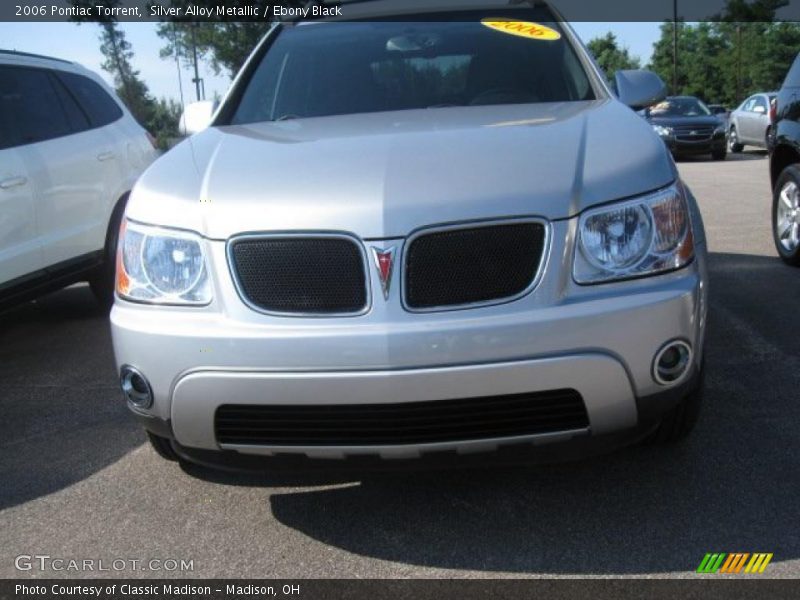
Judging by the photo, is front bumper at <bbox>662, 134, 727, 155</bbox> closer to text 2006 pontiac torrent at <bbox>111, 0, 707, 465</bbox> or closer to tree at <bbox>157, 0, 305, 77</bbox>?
tree at <bbox>157, 0, 305, 77</bbox>

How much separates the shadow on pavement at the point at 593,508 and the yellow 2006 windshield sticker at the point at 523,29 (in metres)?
1.87

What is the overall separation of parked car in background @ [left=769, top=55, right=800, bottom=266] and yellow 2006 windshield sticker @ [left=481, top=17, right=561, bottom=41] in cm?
302

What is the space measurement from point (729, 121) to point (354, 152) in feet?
71.3

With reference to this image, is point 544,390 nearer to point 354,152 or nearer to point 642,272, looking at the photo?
point 642,272

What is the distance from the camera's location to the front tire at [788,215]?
6.66m

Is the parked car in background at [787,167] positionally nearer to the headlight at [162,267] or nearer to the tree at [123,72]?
the headlight at [162,267]

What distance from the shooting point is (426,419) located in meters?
2.56

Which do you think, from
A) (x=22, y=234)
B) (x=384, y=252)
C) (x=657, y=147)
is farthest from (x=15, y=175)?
(x=657, y=147)

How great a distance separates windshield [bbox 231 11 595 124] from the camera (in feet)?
12.9

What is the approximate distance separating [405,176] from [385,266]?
12.1 inches

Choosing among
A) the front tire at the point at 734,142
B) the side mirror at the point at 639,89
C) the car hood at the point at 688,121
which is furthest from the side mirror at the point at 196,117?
the front tire at the point at 734,142

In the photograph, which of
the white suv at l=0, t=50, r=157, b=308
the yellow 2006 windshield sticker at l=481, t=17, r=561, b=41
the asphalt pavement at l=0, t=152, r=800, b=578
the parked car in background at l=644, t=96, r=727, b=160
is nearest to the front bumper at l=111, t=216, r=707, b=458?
Answer: the asphalt pavement at l=0, t=152, r=800, b=578

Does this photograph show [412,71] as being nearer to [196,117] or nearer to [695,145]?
[196,117]

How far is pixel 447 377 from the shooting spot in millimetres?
2473
